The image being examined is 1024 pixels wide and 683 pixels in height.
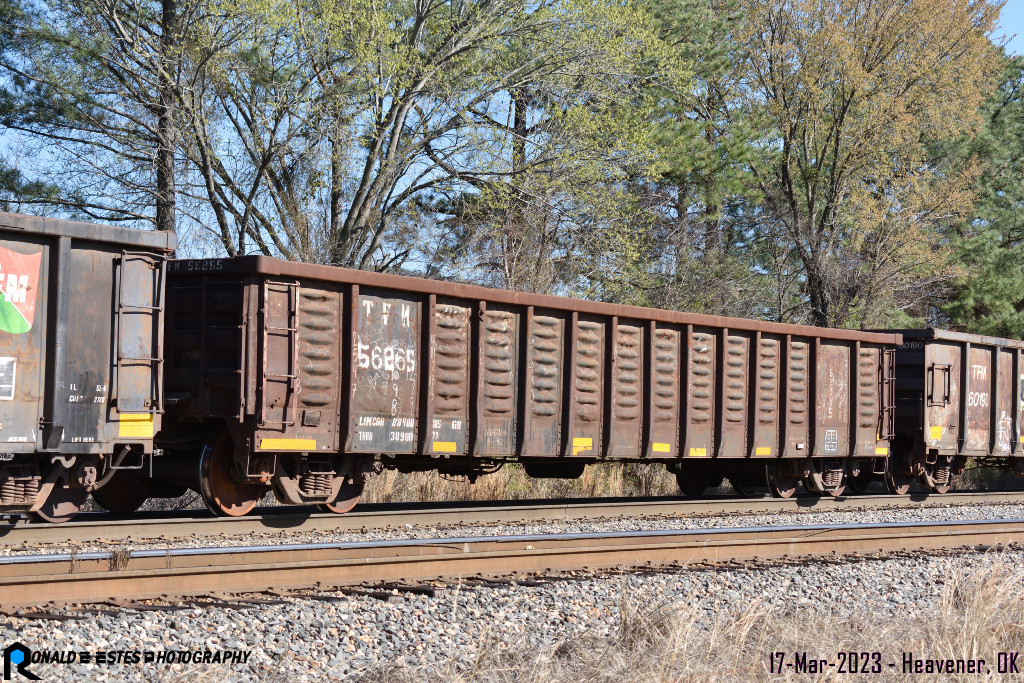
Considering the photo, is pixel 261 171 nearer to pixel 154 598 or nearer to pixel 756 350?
pixel 756 350

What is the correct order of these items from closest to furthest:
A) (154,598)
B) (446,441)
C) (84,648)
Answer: (84,648), (154,598), (446,441)

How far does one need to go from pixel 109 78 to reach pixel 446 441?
11.7 m

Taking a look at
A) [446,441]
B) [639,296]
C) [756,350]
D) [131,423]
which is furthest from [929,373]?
[131,423]

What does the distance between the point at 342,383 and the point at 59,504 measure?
3.19 metres

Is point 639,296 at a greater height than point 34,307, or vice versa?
point 639,296

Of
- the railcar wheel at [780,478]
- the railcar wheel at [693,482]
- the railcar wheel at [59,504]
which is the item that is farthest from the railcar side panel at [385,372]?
the railcar wheel at [693,482]

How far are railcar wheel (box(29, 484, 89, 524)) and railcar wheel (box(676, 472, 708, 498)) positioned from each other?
10857 millimetres

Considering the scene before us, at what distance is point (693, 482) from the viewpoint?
18594mm

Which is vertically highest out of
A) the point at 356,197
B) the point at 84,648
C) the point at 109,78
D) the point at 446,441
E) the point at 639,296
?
the point at 109,78

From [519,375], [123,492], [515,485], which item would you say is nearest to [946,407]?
[515,485]

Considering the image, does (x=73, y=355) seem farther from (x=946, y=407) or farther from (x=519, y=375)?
(x=946, y=407)

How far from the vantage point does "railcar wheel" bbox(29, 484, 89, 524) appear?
10562 mm

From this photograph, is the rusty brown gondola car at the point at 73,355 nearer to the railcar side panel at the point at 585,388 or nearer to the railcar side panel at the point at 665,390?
the railcar side panel at the point at 585,388

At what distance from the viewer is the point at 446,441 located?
12781mm
